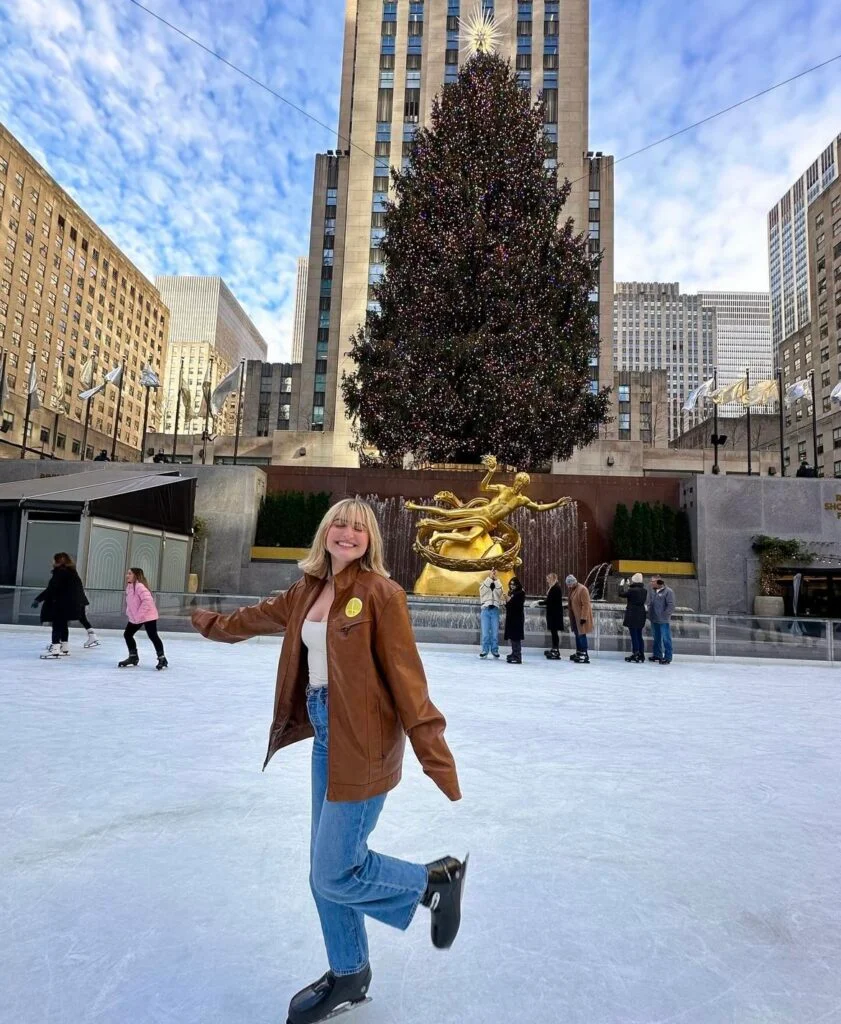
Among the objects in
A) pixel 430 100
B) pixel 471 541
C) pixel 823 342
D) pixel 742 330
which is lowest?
pixel 471 541

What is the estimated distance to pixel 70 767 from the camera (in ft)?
15.0

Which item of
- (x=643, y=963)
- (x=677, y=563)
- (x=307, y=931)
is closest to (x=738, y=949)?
(x=643, y=963)

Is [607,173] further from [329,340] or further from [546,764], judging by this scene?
[546,764]

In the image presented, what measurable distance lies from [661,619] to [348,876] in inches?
433

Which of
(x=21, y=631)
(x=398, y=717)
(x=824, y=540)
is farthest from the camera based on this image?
(x=824, y=540)

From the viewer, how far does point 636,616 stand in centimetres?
1202

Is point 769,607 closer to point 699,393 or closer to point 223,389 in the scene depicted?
point 699,393

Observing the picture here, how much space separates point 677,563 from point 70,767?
798 inches

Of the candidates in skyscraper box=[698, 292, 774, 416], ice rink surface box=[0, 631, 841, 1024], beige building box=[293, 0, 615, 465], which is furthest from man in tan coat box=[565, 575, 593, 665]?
skyscraper box=[698, 292, 774, 416]

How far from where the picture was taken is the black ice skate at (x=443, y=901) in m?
2.18

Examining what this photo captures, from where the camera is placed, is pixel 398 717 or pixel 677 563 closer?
pixel 398 717

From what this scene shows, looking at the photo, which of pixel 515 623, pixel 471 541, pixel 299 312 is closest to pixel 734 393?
pixel 471 541

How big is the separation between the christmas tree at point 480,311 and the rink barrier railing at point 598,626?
49.3 feet

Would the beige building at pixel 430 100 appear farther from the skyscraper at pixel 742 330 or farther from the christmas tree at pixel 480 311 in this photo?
the skyscraper at pixel 742 330
